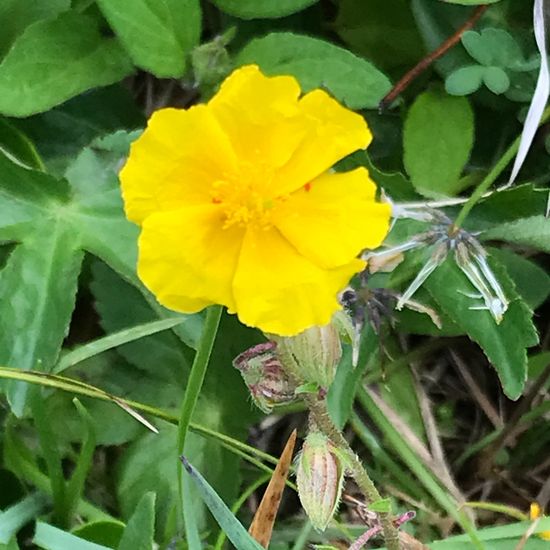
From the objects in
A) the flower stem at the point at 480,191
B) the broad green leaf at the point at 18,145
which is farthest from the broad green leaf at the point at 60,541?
the flower stem at the point at 480,191

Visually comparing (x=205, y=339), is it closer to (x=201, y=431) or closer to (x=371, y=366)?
(x=201, y=431)

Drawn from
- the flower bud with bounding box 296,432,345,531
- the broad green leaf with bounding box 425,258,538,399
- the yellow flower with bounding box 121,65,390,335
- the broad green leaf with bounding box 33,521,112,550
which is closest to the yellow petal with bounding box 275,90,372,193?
the yellow flower with bounding box 121,65,390,335

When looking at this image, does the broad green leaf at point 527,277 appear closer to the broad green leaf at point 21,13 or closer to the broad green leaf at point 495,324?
the broad green leaf at point 495,324

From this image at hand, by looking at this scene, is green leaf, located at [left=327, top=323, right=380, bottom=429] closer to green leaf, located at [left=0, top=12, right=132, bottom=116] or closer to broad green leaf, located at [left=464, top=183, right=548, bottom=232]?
broad green leaf, located at [left=464, top=183, right=548, bottom=232]

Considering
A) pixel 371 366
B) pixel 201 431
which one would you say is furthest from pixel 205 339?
pixel 371 366

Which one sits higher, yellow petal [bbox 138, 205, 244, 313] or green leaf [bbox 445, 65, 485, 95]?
yellow petal [bbox 138, 205, 244, 313]

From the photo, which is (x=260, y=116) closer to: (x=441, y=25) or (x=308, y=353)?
(x=308, y=353)
